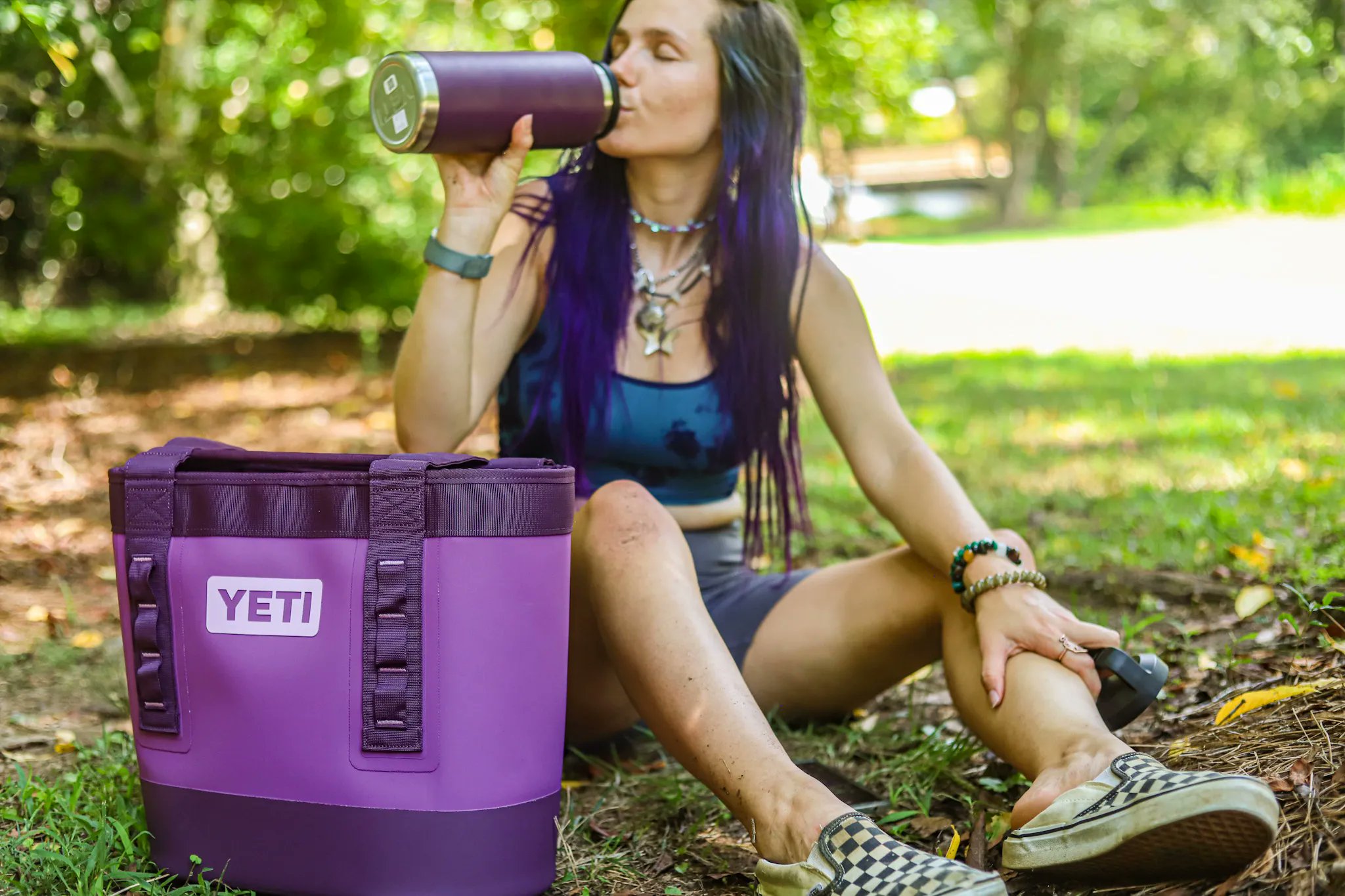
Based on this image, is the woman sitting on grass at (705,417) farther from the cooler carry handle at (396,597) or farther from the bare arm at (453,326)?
the cooler carry handle at (396,597)

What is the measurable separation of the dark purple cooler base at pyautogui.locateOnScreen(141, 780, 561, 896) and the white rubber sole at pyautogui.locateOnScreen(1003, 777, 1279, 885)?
0.61 meters

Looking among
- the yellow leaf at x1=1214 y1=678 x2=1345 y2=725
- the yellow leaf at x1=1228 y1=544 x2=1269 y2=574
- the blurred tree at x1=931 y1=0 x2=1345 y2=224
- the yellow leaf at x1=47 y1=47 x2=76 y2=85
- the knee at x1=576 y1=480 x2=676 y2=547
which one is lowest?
the yellow leaf at x1=1228 y1=544 x2=1269 y2=574

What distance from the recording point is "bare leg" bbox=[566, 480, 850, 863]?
66.2 inches

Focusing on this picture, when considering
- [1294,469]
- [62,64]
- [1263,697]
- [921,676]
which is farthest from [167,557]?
[1294,469]

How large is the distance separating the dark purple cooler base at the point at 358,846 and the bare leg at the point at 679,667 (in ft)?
0.71

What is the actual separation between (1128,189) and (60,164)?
2399cm

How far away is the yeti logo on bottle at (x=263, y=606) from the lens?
1.61 m

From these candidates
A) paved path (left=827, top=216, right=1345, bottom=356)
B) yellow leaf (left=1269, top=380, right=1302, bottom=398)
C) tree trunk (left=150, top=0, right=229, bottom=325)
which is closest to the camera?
yellow leaf (left=1269, top=380, right=1302, bottom=398)

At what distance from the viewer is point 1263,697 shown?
1.99m

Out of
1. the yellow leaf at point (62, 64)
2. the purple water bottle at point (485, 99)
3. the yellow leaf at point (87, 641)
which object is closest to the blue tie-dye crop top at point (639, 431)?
the purple water bottle at point (485, 99)

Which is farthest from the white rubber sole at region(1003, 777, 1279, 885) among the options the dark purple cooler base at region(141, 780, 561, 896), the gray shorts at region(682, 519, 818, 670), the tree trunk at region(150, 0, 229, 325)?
the tree trunk at region(150, 0, 229, 325)

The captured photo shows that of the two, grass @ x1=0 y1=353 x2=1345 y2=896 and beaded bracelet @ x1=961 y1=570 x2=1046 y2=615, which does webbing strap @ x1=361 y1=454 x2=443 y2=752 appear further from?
beaded bracelet @ x1=961 y1=570 x2=1046 y2=615

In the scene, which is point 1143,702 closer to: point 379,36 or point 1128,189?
point 379,36

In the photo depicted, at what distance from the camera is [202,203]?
929cm
